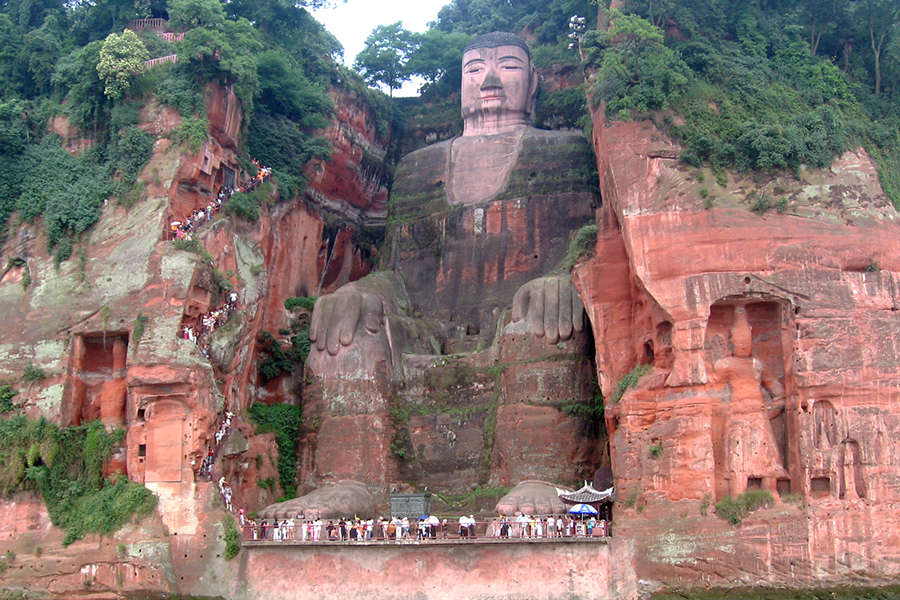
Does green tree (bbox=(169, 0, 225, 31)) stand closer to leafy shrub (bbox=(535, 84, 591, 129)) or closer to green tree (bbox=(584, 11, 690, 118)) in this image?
green tree (bbox=(584, 11, 690, 118))

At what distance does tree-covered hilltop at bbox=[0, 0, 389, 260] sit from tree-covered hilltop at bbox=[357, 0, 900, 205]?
8149 millimetres

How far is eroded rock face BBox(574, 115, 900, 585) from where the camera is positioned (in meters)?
22.7

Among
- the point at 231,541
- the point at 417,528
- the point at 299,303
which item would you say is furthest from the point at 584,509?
the point at 299,303

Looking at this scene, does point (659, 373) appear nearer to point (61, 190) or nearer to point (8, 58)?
point (61, 190)

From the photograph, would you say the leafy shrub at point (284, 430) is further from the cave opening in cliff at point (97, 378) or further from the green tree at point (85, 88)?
the green tree at point (85, 88)

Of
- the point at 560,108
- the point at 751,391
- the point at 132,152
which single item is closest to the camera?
the point at 751,391

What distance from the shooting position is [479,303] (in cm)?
3120

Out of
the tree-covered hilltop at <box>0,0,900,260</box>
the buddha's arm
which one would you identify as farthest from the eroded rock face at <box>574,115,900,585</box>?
the buddha's arm

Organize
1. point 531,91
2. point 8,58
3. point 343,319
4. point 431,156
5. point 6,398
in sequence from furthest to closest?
point 531,91, point 431,156, point 8,58, point 343,319, point 6,398

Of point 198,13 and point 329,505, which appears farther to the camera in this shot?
point 198,13

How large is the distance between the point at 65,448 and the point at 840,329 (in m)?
15.4

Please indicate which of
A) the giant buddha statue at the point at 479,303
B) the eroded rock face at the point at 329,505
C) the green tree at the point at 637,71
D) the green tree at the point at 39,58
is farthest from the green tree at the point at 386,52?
the eroded rock face at the point at 329,505

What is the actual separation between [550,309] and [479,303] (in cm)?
374

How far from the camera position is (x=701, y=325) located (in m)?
23.7
